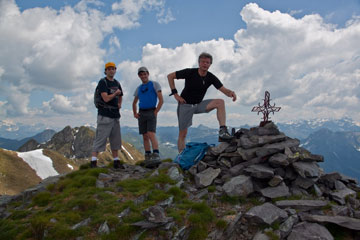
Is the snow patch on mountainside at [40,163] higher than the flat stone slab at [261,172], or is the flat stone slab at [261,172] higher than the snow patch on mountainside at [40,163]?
the flat stone slab at [261,172]

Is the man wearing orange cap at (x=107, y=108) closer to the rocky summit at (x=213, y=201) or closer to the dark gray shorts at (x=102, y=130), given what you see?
the dark gray shorts at (x=102, y=130)

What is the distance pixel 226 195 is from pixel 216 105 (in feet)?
14.7

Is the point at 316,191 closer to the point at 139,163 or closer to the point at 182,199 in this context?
the point at 182,199

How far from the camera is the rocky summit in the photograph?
6.56 meters

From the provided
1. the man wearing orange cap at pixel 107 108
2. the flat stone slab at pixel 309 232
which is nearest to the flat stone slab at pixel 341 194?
the flat stone slab at pixel 309 232

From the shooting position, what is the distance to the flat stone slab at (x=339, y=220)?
6233 mm

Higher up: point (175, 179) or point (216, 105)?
point (216, 105)

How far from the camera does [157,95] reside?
1230 centimetres

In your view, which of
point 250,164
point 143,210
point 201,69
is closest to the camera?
point 143,210

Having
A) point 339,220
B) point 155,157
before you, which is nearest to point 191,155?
point 155,157

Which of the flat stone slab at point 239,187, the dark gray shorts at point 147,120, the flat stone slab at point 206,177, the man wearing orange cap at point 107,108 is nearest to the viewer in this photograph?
the flat stone slab at point 239,187

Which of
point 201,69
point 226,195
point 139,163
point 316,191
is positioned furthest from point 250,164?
point 139,163

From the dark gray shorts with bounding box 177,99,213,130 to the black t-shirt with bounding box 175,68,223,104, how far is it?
0.21 meters

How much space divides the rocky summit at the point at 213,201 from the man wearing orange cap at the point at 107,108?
174cm
